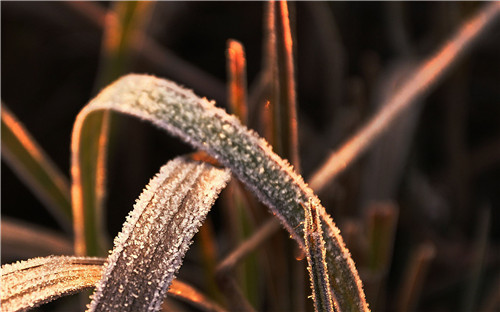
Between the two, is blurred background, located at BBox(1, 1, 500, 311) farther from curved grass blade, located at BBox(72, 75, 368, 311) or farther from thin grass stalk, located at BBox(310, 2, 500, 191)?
curved grass blade, located at BBox(72, 75, 368, 311)

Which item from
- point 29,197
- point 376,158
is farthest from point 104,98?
point 29,197

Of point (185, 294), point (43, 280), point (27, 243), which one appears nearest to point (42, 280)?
point (43, 280)

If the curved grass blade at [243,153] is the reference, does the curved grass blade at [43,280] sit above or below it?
below

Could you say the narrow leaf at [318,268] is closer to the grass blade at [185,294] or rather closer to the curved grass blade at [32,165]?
the grass blade at [185,294]

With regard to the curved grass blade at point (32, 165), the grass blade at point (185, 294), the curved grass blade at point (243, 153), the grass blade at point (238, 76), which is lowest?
the grass blade at point (185, 294)

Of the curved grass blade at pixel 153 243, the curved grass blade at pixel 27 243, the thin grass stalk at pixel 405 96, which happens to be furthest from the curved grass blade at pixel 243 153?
the curved grass blade at pixel 27 243

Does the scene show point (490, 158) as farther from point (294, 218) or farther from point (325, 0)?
point (294, 218)

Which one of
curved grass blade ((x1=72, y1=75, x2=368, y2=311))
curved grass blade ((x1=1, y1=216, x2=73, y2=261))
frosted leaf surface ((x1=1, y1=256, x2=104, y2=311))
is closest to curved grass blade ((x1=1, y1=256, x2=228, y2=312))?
frosted leaf surface ((x1=1, y1=256, x2=104, y2=311))
